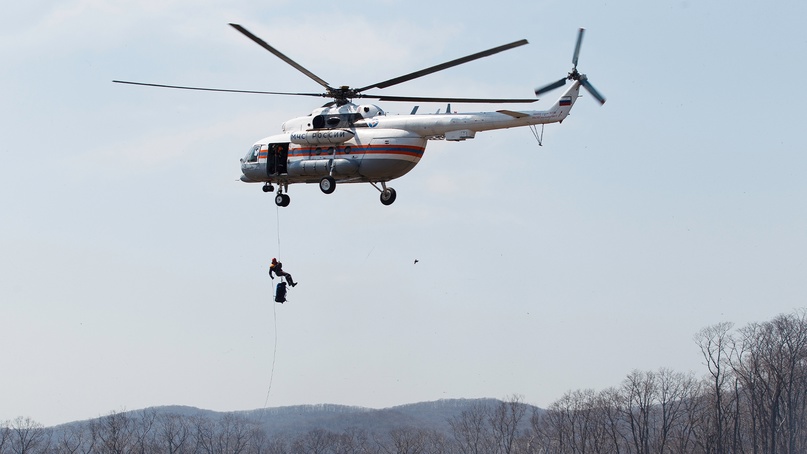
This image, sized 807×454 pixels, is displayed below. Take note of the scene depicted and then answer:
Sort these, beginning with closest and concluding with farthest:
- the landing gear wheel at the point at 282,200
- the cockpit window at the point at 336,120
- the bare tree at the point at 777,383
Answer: the cockpit window at the point at 336,120
the landing gear wheel at the point at 282,200
the bare tree at the point at 777,383

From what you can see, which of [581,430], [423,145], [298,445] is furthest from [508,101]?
[298,445]

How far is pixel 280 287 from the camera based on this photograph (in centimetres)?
3847

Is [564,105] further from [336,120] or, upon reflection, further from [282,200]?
[282,200]

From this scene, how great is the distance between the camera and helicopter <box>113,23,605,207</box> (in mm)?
37719

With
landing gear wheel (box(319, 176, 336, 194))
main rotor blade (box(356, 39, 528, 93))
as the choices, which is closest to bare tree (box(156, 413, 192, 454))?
landing gear wheel (box(319, 176, 336, 194))

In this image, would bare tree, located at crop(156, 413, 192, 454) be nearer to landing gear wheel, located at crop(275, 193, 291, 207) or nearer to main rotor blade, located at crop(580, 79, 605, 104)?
landing gear wheel, located at crop(275, 193, 291, 207)

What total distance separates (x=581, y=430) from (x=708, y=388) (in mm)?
11281

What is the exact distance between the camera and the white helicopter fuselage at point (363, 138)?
37906 millimetres

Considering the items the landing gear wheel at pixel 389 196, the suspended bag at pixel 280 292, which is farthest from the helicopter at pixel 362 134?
the suspended bag at pixel 280 292

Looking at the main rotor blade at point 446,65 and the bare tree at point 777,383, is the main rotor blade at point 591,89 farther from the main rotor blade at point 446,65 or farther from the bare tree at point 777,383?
the bare tree at point 777,383

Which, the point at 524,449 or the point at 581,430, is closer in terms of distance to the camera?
the point at 581,430

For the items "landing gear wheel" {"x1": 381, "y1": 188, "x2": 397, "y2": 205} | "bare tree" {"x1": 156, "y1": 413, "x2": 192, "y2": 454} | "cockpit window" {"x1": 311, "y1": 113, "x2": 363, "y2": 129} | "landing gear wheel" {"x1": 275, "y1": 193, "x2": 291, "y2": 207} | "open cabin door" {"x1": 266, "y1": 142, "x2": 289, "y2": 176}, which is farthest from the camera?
"bare tree" {"x1": 156, "y1": 413, "x2": 192, "y2": 454}

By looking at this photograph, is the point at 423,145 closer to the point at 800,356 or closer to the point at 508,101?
the point at 508,101

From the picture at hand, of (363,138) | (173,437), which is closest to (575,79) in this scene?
(363,138)
